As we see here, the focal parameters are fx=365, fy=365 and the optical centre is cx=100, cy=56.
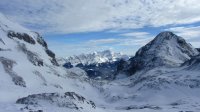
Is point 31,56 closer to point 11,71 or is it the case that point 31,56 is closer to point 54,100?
point 11,71

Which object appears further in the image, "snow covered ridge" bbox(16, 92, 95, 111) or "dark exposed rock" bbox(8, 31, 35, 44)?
"dark exposed rock" bbox(8, 31, 35, 44)

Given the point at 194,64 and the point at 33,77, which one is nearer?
the point at 33,77

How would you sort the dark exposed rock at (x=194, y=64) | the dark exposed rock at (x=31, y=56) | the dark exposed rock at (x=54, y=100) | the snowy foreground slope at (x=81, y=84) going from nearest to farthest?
the dark exposed rock at (x=54, y=100) < the snowy foreground slope at (x=81, y=84) < the dark exposed rock at (x=31, y=56) < the dark exposed rock at (x=194, y=64)

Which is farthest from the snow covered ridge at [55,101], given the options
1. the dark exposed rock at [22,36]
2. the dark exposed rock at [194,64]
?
the dark exposed rock at [194,64]

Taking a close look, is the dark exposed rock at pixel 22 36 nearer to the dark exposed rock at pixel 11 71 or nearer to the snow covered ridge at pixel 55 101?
the dark exposed rock at pixel 11 71

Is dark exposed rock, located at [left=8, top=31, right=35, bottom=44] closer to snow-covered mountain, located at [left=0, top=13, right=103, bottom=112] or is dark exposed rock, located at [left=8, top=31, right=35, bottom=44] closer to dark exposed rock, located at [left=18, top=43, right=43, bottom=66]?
snow-covered mountain, located at [left=0, top=13, right=103, bottom=112]

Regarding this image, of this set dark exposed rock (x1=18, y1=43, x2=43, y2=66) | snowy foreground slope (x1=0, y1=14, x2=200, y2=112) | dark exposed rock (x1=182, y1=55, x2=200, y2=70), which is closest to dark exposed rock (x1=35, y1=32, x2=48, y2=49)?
snowy foreground slope (x1=0, y1=14, x2=200, y2=112)

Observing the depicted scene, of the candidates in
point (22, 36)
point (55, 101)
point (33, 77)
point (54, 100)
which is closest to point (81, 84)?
point (33, 77)

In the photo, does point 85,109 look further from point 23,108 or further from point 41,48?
point 41,48
